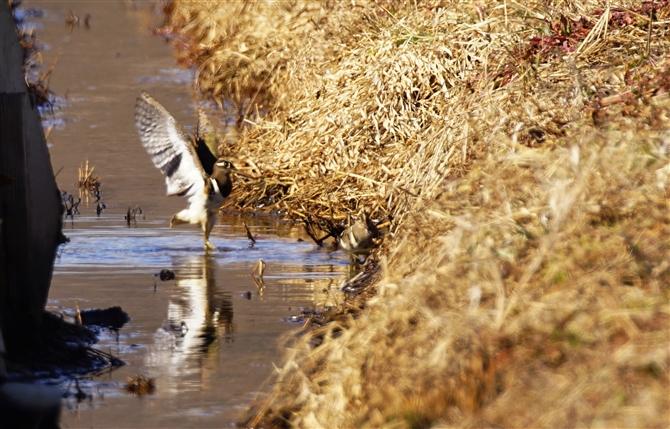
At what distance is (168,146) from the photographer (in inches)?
387

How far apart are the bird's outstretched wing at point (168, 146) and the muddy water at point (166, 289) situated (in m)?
0.41

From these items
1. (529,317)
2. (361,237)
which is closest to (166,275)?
(361,237)

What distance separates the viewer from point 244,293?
7.49m

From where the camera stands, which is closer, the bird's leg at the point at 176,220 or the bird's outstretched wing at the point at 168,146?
the bird's leg at the point at 176,220

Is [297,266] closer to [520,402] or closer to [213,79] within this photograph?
[520,402]

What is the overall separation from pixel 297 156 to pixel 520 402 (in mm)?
6977

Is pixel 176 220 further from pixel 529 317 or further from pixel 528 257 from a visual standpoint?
pixel 529 317

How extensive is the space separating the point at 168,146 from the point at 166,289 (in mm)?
2476

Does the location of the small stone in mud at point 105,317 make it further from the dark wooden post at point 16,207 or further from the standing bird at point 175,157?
the standing bird at point 175,157

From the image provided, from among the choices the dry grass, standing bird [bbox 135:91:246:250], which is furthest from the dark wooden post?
standing bird [bbox 135:91:246:250]

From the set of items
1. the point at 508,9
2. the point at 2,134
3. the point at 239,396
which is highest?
the point at 508,9

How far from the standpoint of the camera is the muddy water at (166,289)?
17.6ft

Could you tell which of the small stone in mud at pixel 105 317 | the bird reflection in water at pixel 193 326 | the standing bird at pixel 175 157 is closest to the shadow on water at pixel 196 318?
the bird reflection in water at pixel 193 326

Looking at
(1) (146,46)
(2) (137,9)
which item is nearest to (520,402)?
(1) (146,46)
